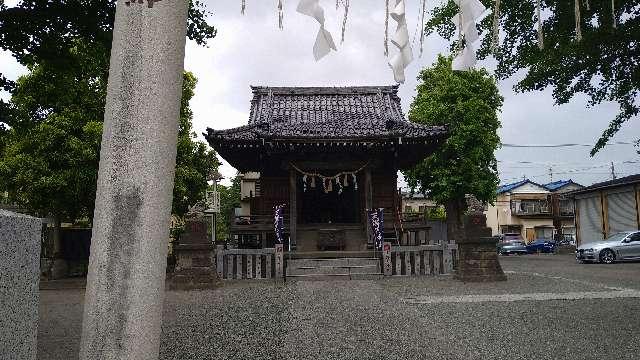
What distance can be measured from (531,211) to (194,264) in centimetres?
4498

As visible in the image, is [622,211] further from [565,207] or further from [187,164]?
[187,164]

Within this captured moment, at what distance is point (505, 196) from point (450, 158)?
27.1 m

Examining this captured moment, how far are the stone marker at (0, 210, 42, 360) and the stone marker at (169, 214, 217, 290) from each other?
8.07m

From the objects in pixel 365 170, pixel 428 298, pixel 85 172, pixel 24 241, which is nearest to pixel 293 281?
pixel 428 298

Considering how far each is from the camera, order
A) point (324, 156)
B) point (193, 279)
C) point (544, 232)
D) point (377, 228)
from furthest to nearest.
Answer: point (544, 232)
point (324, 156)
point (377, 228)
point (193, 279)

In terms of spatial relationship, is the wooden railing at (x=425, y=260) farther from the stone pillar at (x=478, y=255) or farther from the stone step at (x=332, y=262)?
the stone pillar at (x=478, y=255)

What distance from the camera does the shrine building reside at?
550 inches

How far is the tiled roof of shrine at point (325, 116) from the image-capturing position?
1385cm

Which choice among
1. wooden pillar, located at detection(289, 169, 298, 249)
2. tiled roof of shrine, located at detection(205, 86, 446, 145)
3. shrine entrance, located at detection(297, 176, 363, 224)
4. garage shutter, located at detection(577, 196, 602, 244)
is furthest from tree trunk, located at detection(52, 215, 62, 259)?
garage shutter, located at detection(577, 196, 602, 244)

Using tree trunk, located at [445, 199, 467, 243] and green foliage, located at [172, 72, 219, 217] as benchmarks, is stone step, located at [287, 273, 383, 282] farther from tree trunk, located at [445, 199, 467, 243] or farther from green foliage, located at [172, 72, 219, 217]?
tree trunk, located at [445, 199, 467, 243]

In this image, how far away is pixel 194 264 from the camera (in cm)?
1027

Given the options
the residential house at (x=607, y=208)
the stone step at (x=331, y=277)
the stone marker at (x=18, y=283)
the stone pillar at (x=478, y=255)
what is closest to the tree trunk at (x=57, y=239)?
the stone step at (x=331, y=277)

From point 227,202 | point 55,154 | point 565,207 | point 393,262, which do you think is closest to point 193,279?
point 393,262

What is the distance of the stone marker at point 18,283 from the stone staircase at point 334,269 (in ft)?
31.5
